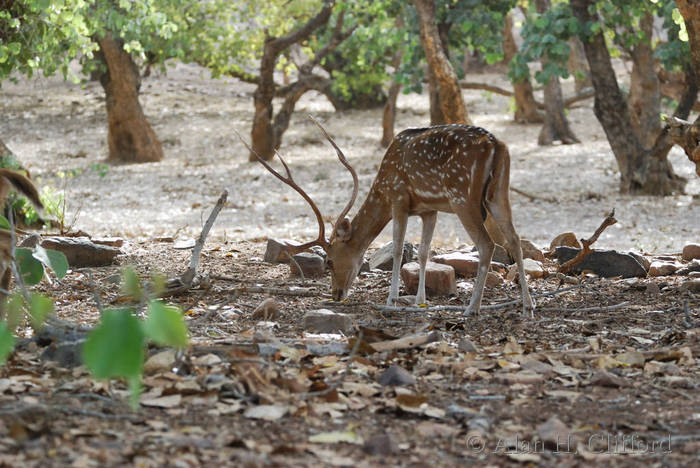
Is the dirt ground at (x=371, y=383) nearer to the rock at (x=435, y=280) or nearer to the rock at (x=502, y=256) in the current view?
the rock at (x=435, y=280)

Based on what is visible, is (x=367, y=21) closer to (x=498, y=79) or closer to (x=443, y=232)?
(x=443, y=232)

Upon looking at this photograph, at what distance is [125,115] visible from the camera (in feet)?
57.0

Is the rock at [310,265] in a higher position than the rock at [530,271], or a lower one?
lower

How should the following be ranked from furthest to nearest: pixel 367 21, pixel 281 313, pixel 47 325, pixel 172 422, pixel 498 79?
pixel 498 79 → pixel 367 21 → pixel 281 313 → pixel 47 325 → pixel 172 422

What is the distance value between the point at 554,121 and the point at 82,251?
12.2m

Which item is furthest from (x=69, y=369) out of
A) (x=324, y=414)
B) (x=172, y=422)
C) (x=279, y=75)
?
(x=279, y=75)

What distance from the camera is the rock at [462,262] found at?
7148 mm

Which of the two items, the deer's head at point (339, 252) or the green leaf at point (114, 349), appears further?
the deer's head at point (339, 252)

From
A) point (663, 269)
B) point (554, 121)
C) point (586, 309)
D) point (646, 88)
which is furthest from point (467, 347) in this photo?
point (554, 121)

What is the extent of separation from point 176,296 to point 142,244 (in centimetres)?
297

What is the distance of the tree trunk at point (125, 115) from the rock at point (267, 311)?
12425mm

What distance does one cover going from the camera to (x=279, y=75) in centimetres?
2900

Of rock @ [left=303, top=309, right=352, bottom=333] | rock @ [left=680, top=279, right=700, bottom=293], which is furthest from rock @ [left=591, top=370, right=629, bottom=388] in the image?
rock @ [left=680, top=279, right=700, bottom=293]

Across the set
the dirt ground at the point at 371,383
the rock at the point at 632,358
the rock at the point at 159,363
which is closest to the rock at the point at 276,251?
the dirt ground at the point at 371,383
